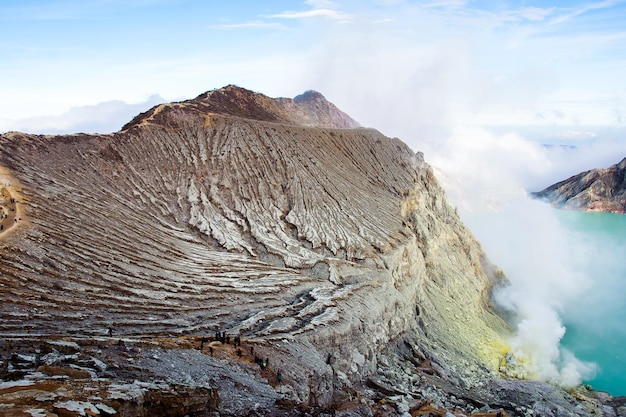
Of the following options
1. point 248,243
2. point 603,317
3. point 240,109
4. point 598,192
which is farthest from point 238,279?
point 598,192

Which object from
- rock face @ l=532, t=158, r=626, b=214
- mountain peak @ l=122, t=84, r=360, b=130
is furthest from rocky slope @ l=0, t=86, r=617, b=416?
rock face @ l=532, t=158, r=626, b=214

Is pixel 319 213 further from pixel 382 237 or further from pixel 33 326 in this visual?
pixel 33 326

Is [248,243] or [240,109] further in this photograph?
[240,109]

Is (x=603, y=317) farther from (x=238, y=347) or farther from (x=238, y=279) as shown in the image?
(x=238, y=347)

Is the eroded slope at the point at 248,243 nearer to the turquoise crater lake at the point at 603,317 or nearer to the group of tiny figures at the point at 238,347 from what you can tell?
the group of tiny figures at the point at 238,347

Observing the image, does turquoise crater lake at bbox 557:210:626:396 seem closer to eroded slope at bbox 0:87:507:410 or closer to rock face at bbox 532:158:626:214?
eroded slope at bbox 0:87:507:410

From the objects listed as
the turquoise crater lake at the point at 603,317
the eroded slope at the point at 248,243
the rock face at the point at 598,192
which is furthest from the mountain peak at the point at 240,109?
the rock face at the point at 598,192
